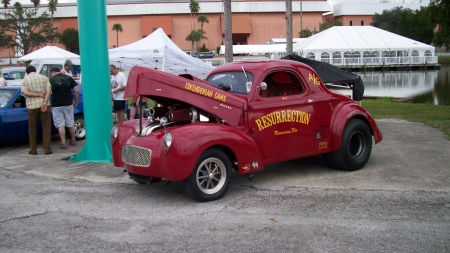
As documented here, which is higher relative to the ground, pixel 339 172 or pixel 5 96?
pixel 5 96

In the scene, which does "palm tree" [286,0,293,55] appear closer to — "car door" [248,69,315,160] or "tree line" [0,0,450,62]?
"car door" [248,69,315,160]

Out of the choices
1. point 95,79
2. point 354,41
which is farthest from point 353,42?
point 95,79

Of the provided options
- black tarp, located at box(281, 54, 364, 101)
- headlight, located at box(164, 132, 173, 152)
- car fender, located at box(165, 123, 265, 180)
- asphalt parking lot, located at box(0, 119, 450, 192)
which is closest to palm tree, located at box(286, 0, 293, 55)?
black tarp, located at box(281, 54, 364, 101)

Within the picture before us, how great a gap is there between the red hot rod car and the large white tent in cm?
4464

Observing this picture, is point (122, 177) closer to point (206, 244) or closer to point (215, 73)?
point (215, 73)

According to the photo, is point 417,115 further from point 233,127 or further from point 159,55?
point 233,127

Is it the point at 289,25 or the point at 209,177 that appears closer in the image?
the point at 209,177

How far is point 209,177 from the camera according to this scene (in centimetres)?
616

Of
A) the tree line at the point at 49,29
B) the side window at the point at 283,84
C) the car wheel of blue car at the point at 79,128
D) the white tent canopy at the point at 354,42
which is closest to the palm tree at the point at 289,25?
the car wheel of blue car at the point at 79,128

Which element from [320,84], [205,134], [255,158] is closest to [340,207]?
[255,158]

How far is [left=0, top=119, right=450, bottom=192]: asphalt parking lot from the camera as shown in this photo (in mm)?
7043

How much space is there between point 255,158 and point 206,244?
204 centimetres

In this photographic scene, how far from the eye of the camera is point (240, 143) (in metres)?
6.34

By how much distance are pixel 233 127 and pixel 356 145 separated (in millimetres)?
2629
